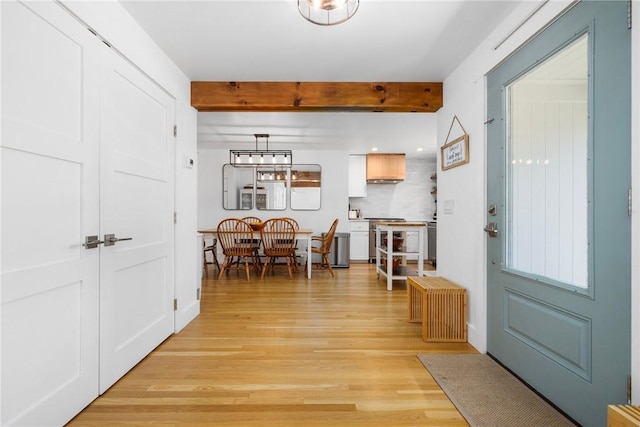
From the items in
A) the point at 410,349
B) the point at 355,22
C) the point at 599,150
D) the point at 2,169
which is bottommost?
the point at 410,349

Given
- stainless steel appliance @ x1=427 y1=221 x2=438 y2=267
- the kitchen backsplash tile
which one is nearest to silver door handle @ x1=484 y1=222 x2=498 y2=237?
stainless steel appliance @ x1=427 y1=221 x2=438 y2=267

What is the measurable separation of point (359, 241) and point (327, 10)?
194 inches

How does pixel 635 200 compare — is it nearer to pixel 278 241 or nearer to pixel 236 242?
pixel 278 241

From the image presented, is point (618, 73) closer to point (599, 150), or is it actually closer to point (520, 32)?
point (599, 150)

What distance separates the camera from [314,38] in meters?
2.09

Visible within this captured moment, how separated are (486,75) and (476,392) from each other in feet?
6.99

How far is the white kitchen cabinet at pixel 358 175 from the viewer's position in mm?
6477

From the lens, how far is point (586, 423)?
4.38ft

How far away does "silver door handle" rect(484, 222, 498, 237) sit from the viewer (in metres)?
2.02

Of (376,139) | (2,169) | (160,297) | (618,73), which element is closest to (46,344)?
(2,169)

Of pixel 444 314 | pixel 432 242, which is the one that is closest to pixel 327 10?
pixel 444 314

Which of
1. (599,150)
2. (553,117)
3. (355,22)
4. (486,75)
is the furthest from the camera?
(486,75)

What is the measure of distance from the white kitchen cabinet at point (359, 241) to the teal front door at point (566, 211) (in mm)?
4052

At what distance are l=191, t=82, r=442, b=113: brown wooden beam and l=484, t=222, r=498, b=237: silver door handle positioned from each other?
4.52 feet
